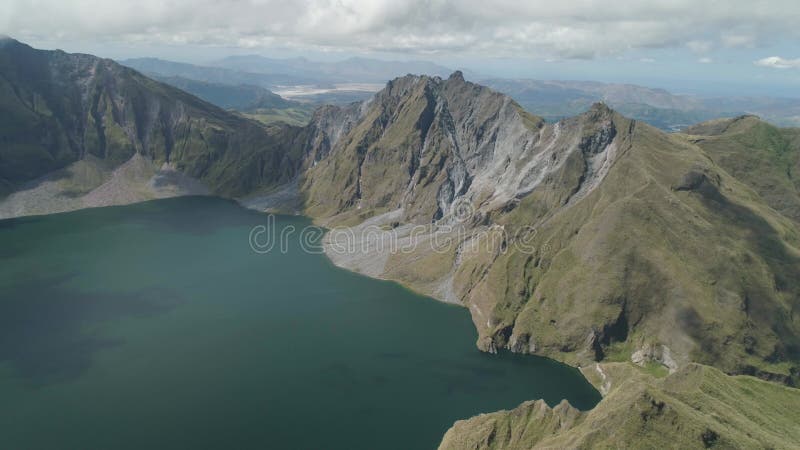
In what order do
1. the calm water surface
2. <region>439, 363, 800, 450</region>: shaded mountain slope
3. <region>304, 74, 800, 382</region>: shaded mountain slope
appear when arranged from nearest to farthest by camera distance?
<region>439, 363, 800, 450</region>: shaded mountain slope < the calm water surface < <region>304, 74, 800, 382</region>: shaded mountain slope

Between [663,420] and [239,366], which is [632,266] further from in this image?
[239,366]

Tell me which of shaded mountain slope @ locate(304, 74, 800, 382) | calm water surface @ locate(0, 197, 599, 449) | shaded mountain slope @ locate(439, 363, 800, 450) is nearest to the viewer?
shaded mountain slope @ locate(439, 363, 800, 450)

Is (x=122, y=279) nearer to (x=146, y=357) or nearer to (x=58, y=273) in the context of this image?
(x=58, y=273)

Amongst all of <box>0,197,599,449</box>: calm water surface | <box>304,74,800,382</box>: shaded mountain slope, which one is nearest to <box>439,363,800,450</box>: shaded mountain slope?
<box>0,197,599,449</box>: calm water surface

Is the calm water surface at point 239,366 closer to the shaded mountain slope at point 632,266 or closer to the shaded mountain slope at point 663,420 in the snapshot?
the shaded mountain slope at point 632,266

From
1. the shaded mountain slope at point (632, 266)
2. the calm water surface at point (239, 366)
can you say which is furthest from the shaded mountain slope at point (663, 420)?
the shaded mountain slope at point (632, 266)

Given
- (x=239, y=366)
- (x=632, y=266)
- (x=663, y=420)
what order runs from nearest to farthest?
(x=663, y=420), (x=239, y=366), (x=632, y=266)

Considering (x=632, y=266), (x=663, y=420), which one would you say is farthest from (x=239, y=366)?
(x=632, y=266)

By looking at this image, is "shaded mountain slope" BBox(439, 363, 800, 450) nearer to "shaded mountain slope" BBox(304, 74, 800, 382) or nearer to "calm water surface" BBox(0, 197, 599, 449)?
"calm water surface" BBox(0, 197, 599, 449)
